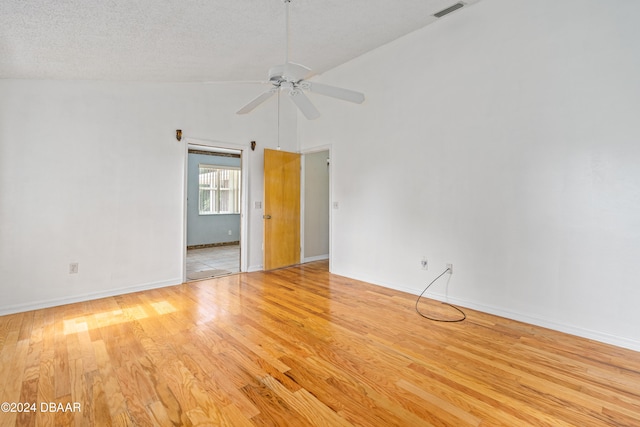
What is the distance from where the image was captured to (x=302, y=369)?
2.12 m

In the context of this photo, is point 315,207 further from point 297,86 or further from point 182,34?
point 182,34

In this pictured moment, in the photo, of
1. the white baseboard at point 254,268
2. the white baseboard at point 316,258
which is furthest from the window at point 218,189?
the white baseboard at point 254,268

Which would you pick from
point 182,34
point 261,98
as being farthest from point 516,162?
point 182,34

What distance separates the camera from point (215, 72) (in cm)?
382

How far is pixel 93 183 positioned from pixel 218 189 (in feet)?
15.5

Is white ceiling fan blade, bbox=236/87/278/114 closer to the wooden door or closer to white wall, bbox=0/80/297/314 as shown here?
white wall, bbox=0/80/297/314

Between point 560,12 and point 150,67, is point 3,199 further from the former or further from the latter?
point 560,12

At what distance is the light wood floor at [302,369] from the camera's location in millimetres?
1681

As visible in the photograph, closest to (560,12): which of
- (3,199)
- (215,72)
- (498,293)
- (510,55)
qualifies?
(510,55)

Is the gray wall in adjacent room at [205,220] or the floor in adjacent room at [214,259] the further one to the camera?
the gray wall in adjacent room at [205,220]

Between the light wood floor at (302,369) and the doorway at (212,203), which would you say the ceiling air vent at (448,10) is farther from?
the doorway at (212,203)

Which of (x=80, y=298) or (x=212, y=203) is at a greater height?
(x=212, y=203)

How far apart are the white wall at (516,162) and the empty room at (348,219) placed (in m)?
0.02

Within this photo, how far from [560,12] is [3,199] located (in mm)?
5649
